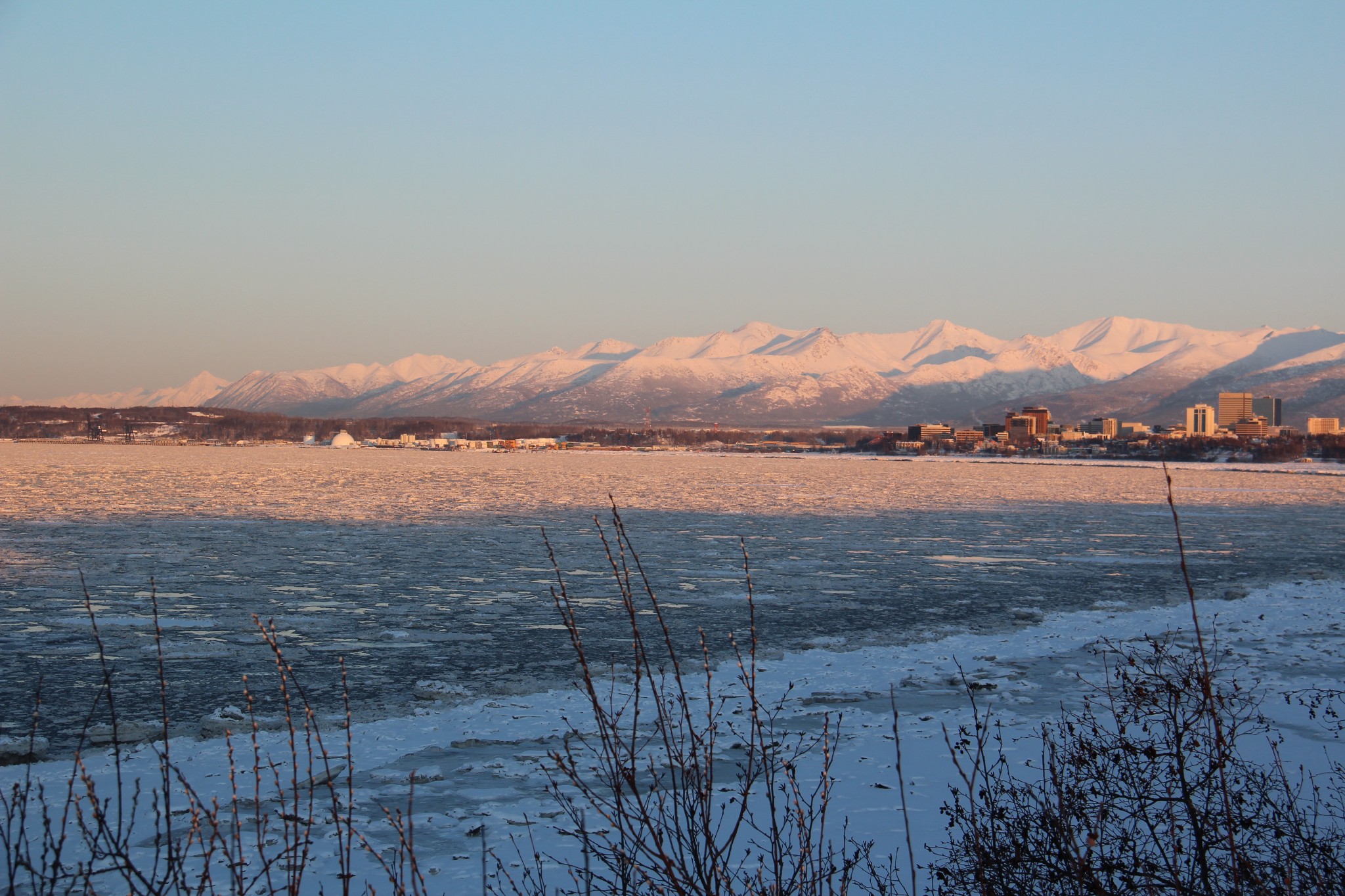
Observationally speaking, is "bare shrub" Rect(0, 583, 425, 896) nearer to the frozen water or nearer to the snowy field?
the snowy field

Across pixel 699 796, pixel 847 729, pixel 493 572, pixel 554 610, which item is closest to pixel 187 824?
pixel 699 796

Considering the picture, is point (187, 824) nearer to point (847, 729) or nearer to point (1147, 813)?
point (847, 729)

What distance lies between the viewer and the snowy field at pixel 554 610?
6.97 m

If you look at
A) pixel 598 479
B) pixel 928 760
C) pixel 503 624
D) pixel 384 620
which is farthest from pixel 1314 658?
pixel 598 479

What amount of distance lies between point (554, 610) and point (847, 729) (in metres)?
5.57

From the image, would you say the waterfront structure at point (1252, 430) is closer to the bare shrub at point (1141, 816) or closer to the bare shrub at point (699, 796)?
the bare shrub at point (1141, 816)

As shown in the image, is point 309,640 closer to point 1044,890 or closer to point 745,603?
point 745,603

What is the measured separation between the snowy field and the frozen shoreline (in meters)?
0.03

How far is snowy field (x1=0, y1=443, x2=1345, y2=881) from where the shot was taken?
22.9 feet

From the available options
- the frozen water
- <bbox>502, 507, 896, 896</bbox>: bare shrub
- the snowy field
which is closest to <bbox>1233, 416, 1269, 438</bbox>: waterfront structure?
the frozen water

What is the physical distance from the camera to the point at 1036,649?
34.0 feet

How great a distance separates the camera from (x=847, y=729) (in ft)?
24.5

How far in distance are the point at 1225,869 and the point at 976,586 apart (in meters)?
11.3

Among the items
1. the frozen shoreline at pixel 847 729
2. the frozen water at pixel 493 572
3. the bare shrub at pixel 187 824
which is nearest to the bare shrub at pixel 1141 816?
the frozen shoreline at pixel 847 729
